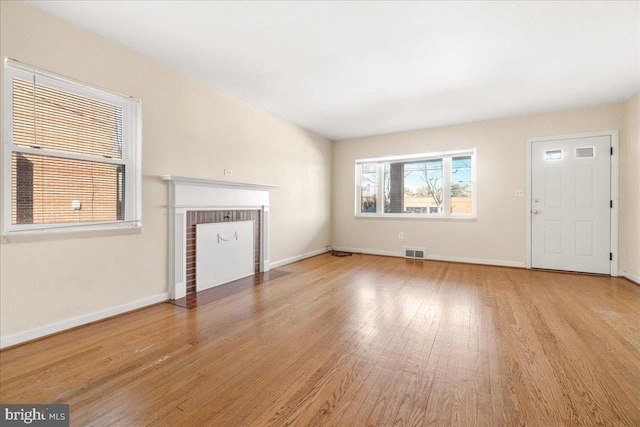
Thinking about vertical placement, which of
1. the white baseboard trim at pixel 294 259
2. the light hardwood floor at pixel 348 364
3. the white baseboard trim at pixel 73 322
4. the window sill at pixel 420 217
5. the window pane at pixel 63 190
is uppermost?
the window pane at pixel 63 190

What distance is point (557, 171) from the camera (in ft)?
14.4

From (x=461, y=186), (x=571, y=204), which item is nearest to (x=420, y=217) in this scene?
(x=461, y=186)

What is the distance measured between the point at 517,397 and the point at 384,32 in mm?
2794

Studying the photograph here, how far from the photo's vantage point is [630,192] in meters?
3.81

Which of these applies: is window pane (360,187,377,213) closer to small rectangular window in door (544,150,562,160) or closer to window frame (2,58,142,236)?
small rectangular window in door (544,150,562,160)

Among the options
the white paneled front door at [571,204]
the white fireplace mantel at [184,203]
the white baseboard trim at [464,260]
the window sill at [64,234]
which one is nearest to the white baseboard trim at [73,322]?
the white fireplace mantel at [184,203]

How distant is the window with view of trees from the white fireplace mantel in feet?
9.83

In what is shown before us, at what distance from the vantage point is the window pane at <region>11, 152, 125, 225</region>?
209cm

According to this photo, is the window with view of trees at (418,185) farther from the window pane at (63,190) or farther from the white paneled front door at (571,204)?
the window pane at (63,190)

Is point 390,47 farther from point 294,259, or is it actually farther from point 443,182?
point 294,259

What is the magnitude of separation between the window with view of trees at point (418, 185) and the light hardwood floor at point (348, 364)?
2.46m

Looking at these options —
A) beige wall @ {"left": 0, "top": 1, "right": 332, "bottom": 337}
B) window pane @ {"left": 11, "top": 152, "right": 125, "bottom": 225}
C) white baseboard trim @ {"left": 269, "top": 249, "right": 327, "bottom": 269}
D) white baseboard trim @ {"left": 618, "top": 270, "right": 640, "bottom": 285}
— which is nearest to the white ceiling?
beige wall @ {"left": 0, "top": 1, "right": 332, "bottom": 337}

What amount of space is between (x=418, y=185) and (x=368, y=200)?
1.11 metres

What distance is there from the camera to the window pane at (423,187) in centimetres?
535
